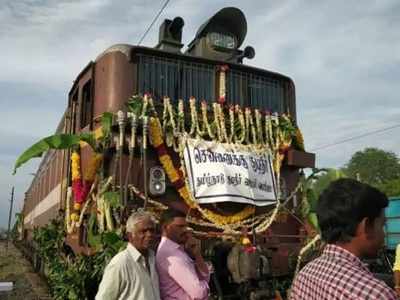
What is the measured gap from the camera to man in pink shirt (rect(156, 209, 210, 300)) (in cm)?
263

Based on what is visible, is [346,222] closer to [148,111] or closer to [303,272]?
[303,272]

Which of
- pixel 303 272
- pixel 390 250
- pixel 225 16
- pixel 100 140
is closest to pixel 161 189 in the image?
pixel 100 140

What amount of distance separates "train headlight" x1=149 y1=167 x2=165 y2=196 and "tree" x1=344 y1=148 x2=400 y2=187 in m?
34.5

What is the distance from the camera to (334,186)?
65.4 inches

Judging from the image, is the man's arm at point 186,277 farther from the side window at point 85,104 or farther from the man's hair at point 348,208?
the side window at point 85,104

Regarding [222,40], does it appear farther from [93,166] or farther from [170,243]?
[170,243]

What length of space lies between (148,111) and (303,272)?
3.63m

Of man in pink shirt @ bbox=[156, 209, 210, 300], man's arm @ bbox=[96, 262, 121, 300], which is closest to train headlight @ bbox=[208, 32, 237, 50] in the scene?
man in pink shirt @ bbox=[156, 209, 210, 300]

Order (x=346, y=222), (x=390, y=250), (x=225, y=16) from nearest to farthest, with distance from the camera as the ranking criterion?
(x=346, y=222) → (x=225, y=16) → (x=390, y=250)

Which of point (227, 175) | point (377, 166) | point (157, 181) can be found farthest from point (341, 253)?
Result: point (377, 166)

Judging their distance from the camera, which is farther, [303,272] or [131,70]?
[131,70]

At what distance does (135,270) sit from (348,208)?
143cm

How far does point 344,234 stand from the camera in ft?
5.23

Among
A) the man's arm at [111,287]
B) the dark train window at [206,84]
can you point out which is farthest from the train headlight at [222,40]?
the man's arm at [111,287]
